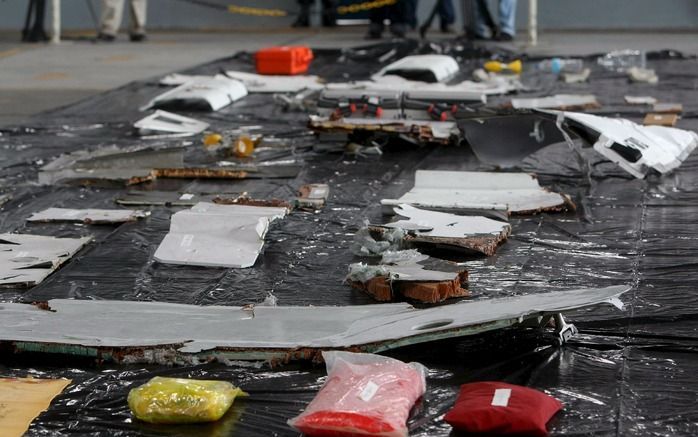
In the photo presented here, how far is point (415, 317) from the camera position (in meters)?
2.98

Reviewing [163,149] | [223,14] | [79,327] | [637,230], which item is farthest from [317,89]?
[223,14]

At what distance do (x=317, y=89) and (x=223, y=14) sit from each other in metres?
7.09

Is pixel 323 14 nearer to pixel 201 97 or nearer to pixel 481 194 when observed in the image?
pixel 201 97

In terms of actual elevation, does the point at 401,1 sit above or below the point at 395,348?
above

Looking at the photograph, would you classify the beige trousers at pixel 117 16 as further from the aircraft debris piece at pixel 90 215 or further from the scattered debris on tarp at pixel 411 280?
the scattered debris on tarp at pixel 411 280

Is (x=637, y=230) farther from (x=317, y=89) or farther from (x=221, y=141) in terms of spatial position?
(x=317, y=89)

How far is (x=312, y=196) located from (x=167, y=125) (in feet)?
6.61

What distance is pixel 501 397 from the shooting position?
2.45 m

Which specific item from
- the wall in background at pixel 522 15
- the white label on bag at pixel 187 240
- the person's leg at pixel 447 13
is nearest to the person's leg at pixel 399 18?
the person's leg at pixel 447 13

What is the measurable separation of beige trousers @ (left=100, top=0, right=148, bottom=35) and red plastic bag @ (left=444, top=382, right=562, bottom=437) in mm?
10691

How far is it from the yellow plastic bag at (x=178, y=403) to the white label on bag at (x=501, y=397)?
0.61 m

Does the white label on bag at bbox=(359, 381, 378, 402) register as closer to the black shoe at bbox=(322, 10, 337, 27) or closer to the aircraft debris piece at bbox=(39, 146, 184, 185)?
the aircraft debris piece at bbox=(39, 146, 184, 185)

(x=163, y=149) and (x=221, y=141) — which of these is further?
(x=221, y=141)

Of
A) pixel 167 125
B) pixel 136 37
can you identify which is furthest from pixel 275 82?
pixel 136 37
